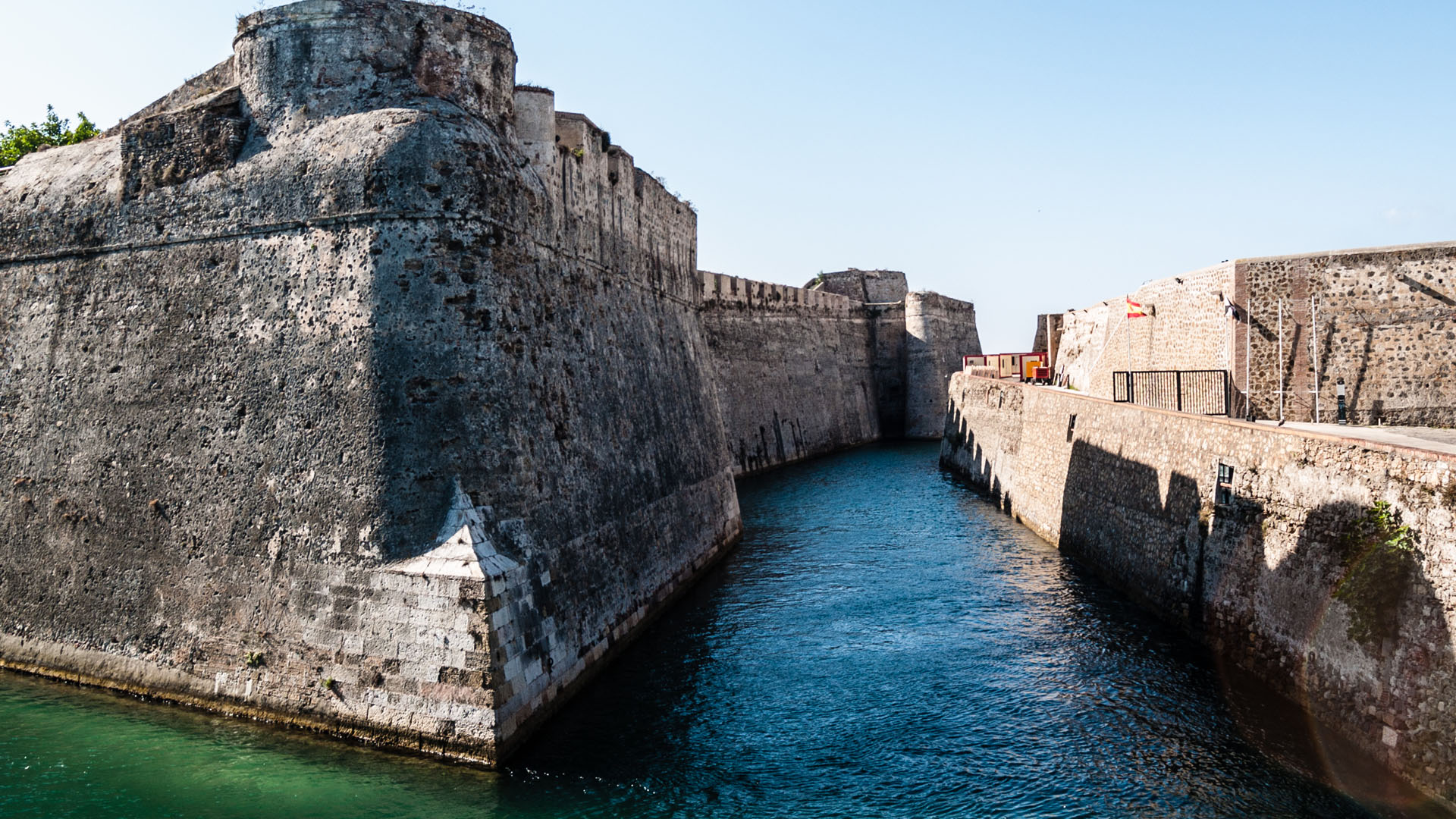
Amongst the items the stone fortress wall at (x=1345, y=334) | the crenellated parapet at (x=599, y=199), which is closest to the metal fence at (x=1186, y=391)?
the stone fortress wall at (x=1345, y=334)

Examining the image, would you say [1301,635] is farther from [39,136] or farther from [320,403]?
[39,136]

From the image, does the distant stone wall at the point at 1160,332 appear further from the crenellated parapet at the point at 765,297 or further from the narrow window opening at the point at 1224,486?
the crenellated parapet at the point at 765,297

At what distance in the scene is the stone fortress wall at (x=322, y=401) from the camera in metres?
9.61

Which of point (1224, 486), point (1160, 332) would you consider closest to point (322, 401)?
point (1224, 486)

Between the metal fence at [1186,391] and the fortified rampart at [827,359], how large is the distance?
52.3 ft

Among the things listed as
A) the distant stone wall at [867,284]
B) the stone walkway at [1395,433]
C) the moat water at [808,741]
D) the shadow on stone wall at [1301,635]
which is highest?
the distant stone wall at [867,284]

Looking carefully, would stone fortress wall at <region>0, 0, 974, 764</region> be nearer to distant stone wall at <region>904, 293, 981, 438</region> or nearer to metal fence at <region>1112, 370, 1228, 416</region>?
metal fence at <region>1112, 370, 1228, 416</region>

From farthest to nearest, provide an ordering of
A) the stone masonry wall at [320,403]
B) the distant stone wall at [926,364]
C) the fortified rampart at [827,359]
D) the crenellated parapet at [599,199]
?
1. the distant stone wall at [926,364]
2. the fortified rampart at [827,359]
3. the crenellated parapet at [599,199]
4. the stone masonry wall at [320,403]

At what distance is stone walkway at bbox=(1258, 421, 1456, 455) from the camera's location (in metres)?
11.8

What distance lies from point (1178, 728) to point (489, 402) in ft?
28.5

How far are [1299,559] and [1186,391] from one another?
374 inches

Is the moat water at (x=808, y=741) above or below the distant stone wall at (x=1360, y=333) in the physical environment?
below

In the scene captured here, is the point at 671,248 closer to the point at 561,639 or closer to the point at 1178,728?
the point at 561,639

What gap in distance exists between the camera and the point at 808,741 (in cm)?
1034
